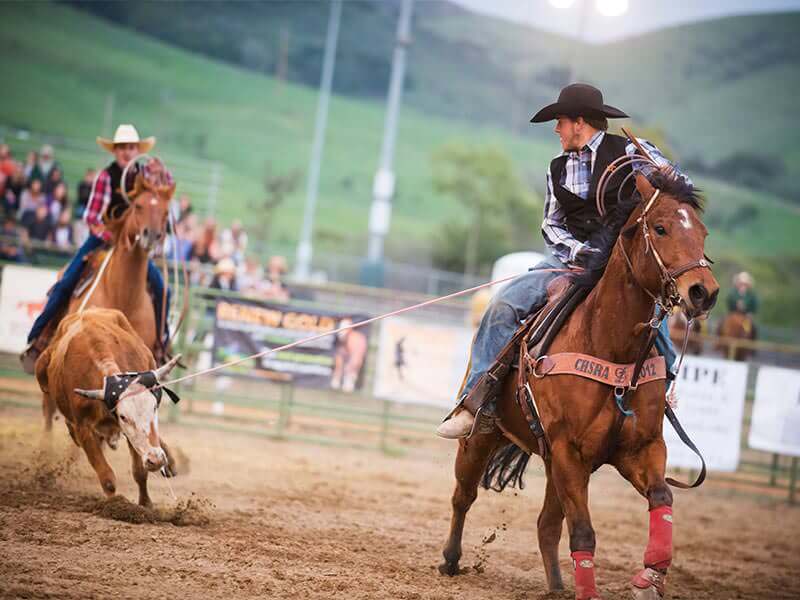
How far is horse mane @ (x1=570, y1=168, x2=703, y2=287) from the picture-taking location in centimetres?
490

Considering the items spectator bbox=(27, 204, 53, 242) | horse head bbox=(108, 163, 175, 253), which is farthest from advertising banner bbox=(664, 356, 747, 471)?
spectator bbox=(27, 204, 53, 242)

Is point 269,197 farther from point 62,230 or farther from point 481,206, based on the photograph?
point 62,230

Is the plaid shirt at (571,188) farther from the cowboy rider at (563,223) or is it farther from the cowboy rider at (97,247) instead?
the cowboy rider at (97,247)

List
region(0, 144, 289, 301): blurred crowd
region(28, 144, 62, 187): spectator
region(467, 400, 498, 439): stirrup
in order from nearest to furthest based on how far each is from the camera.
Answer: region(467, 400, 498, 439): stirrup → region(0, 144, 289, 301): blurred crowd → region(28, 144, 62, 187): spectator

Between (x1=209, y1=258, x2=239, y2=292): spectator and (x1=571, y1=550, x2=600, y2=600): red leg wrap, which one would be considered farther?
(x1=209, y1=258, x2=239, y2=292): spectator

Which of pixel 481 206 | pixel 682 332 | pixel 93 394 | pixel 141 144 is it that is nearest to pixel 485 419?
pixel 93 394

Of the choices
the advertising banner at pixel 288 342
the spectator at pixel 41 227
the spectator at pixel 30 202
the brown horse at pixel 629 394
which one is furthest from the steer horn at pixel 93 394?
the spectator at pixel 30 202

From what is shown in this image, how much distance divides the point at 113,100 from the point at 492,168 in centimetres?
1865

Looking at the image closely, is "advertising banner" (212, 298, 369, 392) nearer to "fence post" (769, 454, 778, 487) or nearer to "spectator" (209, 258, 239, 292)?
"spectator" (209, 258, 239, 292)

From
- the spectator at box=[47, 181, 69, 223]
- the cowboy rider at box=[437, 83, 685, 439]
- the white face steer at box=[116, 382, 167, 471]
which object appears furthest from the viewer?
the spectator at box=[47, 181, 69, 223]

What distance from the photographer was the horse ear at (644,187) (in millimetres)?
4988

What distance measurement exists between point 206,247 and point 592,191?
445 inches

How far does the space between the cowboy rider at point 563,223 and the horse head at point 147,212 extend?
3.13 metres

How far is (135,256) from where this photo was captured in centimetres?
813
